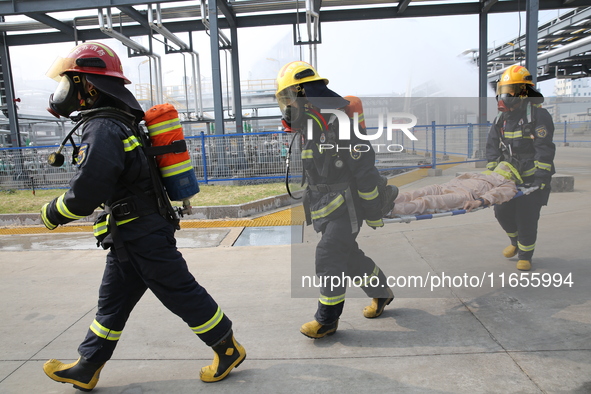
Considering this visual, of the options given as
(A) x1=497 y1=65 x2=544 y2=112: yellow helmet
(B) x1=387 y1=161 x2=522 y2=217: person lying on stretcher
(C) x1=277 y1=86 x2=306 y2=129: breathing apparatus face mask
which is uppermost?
(A) x1=497 y1=65 x2=544 y2=112: yellow helmet

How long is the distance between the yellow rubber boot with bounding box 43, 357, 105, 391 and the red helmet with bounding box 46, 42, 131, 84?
1.64 meters

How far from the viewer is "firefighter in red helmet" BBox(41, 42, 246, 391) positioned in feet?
7.40

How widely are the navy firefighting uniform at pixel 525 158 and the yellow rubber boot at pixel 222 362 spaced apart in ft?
10.2

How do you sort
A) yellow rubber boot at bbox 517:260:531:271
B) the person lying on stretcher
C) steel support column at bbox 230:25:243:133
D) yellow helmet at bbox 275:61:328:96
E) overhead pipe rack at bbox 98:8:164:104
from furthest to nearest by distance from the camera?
steel support column at bbox 230:25:243:133 → overhead pipe rack at bbox 98:8:164:104 → yellow rubber boot at bbox 517:260:531:271 → the person lying on stretcher → yellow helmet at bbox 275:61:328:96

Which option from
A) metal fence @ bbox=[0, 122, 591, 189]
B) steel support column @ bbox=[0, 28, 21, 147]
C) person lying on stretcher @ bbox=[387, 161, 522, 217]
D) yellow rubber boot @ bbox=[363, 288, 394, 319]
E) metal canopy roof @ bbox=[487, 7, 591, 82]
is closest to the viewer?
yellow rubber boot @ bbox=[363, 288, 394, 319]

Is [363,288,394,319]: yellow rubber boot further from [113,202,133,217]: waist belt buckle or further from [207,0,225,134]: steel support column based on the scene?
[207,0,225,134]: steel support column

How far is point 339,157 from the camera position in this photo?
9.51 ft

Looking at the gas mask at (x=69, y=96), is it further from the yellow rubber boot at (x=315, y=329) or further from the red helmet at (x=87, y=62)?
the yellow rubber boot at (x=315, y=329)

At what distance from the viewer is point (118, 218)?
237cm

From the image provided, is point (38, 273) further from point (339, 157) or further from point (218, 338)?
point (339, 157)

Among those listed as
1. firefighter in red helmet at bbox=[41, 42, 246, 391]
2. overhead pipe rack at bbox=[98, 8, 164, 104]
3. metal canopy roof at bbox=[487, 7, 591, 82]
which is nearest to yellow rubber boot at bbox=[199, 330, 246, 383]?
firefighter in red helmet at bbox=[41, 42, 246, 391]

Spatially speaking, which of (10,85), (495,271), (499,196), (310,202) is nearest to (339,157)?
(310,202)

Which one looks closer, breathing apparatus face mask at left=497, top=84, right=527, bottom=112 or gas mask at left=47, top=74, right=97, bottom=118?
gas mask at left=47, top=74, right=97, bottom=118

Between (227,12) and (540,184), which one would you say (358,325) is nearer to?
(540,184)
